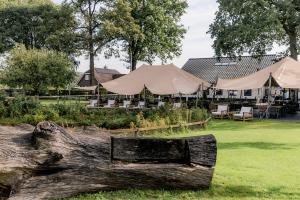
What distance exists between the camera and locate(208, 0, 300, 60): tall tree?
31.1 meters

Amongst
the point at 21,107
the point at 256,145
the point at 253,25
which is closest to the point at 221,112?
the point at 253,25

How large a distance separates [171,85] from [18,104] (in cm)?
983

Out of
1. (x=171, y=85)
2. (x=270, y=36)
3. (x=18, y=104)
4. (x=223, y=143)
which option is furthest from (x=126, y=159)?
(x=270, y=36)

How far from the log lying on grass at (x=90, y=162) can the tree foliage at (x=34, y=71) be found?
122ft

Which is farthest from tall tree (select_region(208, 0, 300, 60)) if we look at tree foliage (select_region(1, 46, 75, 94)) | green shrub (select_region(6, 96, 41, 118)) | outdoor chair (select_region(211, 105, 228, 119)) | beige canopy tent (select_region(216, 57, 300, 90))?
green shrub (select_region(6, 96, 41, 118))

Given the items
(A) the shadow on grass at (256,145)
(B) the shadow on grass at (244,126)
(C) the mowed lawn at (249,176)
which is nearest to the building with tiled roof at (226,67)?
(B) the shadow on grass at (244,126)

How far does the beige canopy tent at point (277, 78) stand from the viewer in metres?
23.6

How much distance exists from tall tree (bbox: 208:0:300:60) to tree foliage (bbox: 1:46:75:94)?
1723cm

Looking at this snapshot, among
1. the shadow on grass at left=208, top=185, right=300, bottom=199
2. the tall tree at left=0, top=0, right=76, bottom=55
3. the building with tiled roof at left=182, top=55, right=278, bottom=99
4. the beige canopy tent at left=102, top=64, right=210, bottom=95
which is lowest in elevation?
the shadow on grass at left=208, top=185, right=300, bottom=199

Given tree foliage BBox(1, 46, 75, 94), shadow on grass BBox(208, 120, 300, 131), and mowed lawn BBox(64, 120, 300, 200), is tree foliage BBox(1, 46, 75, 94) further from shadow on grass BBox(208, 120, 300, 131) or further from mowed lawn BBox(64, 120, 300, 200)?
mowed lawn BBox(64, 120, 300, 200)

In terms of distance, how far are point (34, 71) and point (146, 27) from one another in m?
13.0

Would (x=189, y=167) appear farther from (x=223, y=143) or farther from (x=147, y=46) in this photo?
(x=147, y=46)

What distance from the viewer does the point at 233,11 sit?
33.0 meters

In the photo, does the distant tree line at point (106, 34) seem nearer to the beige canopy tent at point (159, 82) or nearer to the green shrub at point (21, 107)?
the beige canopy tent at point (159, 82)
